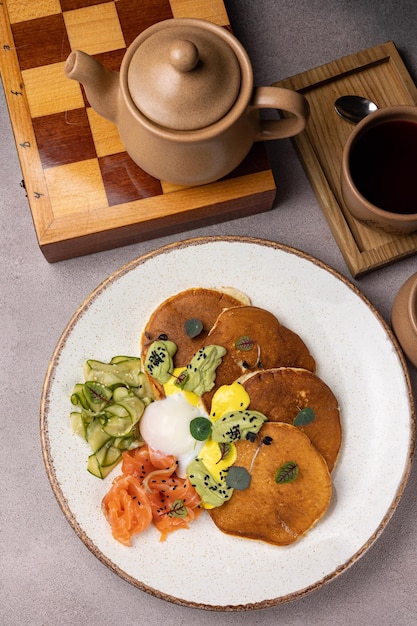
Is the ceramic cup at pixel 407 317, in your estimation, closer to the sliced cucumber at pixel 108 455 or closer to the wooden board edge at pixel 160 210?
the wooden board edge at pixel 160 210

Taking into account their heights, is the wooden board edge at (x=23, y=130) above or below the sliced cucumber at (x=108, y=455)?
above

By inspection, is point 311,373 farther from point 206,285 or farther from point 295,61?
point 295,61

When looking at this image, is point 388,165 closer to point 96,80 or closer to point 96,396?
point 96,80

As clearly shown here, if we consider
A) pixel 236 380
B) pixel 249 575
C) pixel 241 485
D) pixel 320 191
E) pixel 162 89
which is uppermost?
pixel 162 89

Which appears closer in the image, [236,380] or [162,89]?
[162,89]

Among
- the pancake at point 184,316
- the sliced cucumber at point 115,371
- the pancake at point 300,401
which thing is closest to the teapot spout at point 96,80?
the pancake at point 184,316

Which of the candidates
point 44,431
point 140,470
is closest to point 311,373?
point 140,470
